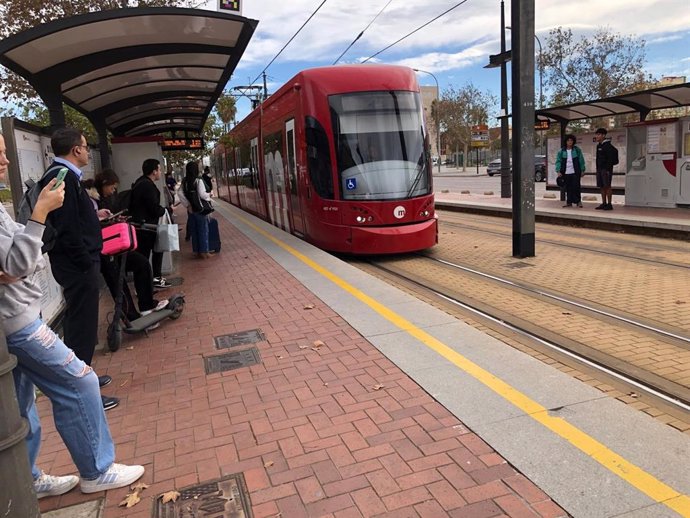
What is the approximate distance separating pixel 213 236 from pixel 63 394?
8.28m

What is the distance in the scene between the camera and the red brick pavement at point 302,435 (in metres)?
2.76

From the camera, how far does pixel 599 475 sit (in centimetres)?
281

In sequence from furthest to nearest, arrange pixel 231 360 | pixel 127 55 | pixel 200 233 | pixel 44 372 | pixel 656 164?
pixel 656 164
pixel 200 233
pixel 127 55
pixel 231 360
pixel 44 372

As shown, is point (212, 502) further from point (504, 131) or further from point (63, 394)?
point (504, 131)

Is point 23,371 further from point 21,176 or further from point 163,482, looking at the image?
point 21,176

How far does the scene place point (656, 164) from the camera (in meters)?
14.1

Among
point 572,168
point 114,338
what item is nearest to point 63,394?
point 114,338

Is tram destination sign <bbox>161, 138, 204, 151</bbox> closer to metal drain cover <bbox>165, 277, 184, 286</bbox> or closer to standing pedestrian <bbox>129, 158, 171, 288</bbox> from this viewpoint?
metal drain cover <bbox>165, 277, 184, 286</bbox>

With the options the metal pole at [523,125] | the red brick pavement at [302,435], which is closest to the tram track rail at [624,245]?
the metal pole at [523,125]

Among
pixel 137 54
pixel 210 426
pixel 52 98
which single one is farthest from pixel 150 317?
pixel 137 54

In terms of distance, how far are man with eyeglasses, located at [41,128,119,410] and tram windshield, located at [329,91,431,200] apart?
590 centimetres

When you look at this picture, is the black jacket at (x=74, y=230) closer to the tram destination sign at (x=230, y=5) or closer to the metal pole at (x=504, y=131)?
the tram destination sign at (x=230, y=5)

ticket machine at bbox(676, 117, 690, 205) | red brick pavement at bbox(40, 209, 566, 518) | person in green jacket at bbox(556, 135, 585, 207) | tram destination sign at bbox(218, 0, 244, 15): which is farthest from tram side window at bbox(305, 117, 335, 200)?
ticket machine at bbox(676, 117, 690, 205)

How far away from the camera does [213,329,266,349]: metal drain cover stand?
5254 millimetres
